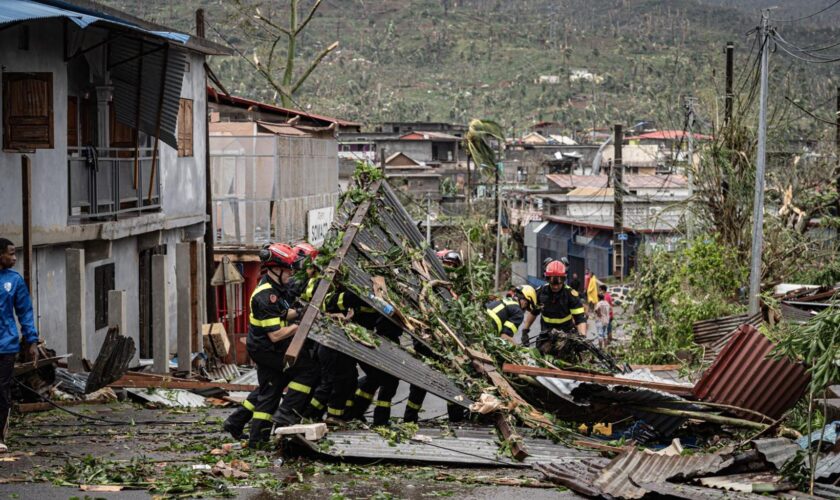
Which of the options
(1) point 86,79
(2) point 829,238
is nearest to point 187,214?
(1) point 86,79

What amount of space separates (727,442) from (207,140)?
14.7m

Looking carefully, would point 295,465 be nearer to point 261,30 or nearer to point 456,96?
point 261,30

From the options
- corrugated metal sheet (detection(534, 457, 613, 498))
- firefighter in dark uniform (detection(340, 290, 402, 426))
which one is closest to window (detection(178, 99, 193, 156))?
firefighter in dark uniform (detection(340, 290, 402, 426))

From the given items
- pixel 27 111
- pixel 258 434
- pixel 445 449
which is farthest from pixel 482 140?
pixel 445 449

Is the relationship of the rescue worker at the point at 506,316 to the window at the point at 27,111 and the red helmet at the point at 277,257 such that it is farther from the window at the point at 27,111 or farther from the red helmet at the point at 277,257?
the window at the point at 27,111

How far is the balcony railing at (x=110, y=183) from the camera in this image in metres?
16.7

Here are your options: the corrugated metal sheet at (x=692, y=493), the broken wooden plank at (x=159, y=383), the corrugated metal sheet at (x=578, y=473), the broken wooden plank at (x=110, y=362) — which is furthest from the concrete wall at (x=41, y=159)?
the corrugated metal sheet at (x=692, y=493)

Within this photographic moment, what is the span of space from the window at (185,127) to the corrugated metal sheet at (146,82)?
10.7ft

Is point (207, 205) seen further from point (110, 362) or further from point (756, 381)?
point (756, 381)

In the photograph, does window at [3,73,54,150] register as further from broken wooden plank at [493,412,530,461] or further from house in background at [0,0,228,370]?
broken wooden plank at [493,412,530,461]

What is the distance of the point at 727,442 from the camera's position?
32.7 ft

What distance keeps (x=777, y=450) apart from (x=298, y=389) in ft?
12.8

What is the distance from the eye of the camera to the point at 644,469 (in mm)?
7949

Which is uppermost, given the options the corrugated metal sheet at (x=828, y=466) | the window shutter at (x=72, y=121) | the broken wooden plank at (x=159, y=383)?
the window shutter at (x=72, y=121)
